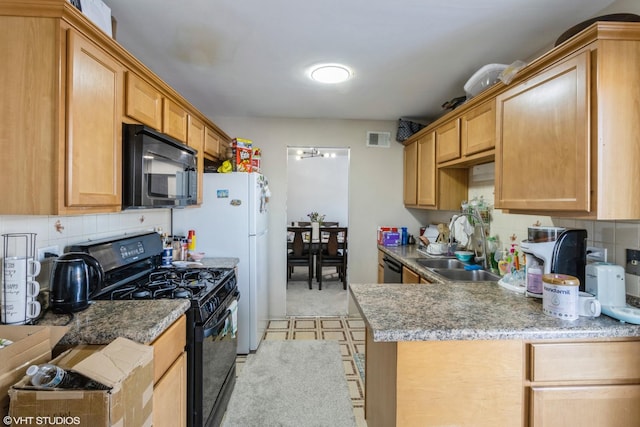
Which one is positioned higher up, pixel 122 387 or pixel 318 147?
pixel 318 147

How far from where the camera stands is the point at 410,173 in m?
3.40

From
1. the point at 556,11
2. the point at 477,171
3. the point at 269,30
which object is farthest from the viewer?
the point at 477,171

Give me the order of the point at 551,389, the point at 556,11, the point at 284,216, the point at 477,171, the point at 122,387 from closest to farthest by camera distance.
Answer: the point at 122,387
the point at 551,389
the point at 556,11
the point at 477,171
the point at 284,216

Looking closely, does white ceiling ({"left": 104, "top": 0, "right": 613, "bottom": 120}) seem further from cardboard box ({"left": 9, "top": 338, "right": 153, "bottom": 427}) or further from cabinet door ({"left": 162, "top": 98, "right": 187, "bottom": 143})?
cardboard box ({"left": 9, "top": 338, "right": 153, "bottom": 427})

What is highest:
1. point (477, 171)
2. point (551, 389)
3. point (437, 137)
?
point (437, 137)

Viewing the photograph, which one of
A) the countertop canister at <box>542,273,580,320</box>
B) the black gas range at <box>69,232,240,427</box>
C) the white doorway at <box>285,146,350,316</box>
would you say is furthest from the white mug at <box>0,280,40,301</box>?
the white doorway at <box>285,146,350,316</box>

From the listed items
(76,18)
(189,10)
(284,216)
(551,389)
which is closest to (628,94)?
(551,389)

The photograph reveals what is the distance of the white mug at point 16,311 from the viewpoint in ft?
3.67

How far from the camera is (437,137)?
278 cm

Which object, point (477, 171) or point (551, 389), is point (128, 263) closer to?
point (551, 389)

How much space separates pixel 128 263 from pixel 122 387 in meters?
1.21

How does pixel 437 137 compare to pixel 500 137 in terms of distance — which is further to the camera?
pixel 437 137

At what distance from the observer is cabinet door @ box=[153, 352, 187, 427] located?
119cm

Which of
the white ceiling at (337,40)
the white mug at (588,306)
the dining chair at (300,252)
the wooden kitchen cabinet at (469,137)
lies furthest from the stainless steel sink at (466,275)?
the dining chair at (300,252)
